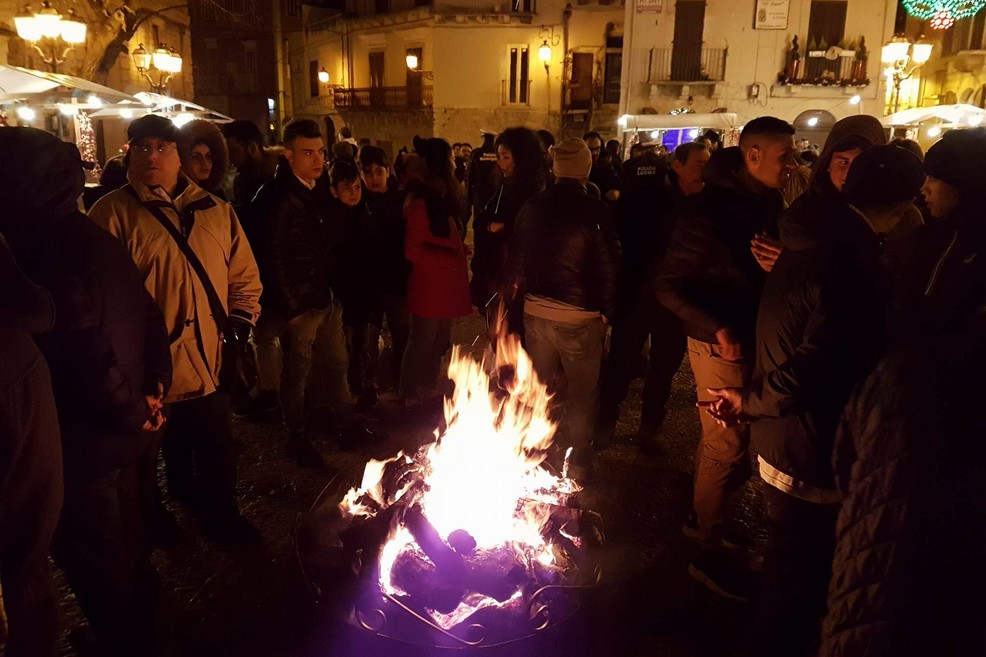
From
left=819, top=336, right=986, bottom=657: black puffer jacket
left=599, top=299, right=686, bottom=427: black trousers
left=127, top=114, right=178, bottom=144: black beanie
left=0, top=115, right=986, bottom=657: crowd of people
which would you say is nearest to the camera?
left=819, top=336, right=986, bottom=657: black puffer jacket

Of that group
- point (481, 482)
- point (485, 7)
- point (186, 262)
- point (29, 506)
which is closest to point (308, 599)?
point (481, 482)

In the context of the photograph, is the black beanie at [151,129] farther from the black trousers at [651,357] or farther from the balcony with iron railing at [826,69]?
the balcony with iron railing at [826,69]

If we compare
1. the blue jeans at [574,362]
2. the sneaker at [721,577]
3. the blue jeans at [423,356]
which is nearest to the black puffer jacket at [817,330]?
the sneaker at [721,577]

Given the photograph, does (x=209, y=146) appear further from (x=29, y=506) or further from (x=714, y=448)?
(x=714, y=448)

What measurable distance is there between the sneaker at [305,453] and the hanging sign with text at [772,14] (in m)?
25.6

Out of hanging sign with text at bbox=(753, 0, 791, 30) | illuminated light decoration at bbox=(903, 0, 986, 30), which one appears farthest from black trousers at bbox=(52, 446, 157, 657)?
hanging sign with text at bbox=(753, 0, 791, 30)

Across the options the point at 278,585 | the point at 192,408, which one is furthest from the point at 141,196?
the point at 278,585

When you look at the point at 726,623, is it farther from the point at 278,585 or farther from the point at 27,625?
the point at 27,625

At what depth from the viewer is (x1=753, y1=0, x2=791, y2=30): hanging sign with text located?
24469 mm

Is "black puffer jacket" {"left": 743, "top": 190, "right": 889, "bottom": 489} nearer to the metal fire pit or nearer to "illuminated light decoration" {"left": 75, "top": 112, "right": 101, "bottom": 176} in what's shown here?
the metal fire pit

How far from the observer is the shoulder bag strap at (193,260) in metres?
3.61

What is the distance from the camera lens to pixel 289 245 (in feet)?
16.1

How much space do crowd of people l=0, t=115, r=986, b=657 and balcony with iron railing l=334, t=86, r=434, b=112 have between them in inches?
1138

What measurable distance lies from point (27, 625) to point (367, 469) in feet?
5.84
